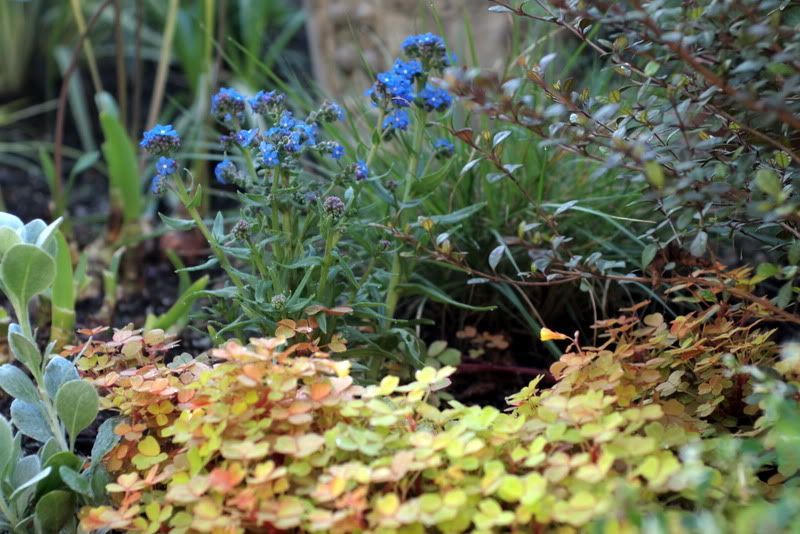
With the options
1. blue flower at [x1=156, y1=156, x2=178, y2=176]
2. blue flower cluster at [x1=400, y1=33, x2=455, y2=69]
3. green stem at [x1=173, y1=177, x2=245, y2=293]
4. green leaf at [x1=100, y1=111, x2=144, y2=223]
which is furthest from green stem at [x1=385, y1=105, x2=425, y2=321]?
green leaf at [x1=100, y1=111, x2=144, y2=223]

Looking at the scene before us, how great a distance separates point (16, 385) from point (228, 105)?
2.05 ft

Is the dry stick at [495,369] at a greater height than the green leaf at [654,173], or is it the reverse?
the green leaf at [654,173]

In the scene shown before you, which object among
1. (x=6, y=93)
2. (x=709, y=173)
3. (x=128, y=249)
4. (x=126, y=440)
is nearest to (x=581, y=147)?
(x=709, y=173)

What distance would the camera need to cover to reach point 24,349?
1523 millimetres

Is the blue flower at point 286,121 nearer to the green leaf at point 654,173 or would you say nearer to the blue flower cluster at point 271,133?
the blue flower cluster at point 271,133

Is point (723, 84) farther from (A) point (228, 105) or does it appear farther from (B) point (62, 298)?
(B) point (62, 298)

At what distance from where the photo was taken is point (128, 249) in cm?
274

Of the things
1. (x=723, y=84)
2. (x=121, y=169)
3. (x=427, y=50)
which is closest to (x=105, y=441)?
(x=427, y=50)

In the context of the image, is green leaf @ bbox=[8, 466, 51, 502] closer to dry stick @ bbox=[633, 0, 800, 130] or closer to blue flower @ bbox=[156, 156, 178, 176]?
blue flower @ bbox=[156, 156, 178, 176]

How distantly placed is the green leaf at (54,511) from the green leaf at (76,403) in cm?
12

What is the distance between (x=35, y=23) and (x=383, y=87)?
337 cm

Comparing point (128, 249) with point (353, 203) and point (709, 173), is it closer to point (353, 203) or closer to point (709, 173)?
point (353, 203)

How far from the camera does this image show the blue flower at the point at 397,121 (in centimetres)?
174

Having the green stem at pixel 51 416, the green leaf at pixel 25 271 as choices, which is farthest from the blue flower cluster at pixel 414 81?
the green stem at pixel 51 416
